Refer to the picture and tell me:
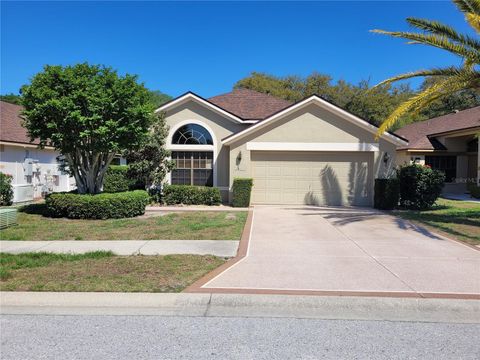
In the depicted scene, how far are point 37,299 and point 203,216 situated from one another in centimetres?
822

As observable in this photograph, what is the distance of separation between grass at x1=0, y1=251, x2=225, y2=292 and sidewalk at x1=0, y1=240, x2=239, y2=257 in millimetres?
410

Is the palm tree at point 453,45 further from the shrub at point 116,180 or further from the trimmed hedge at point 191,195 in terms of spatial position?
the shrub at point 116,180

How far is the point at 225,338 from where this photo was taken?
4246mm

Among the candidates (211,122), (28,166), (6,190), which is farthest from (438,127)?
(6,190)

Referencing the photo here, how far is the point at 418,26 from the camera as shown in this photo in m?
11.3

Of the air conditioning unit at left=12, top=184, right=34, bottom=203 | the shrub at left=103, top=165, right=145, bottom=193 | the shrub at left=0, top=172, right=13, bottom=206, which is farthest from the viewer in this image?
the shrub at left=103, top=165, right=145, bottom=193

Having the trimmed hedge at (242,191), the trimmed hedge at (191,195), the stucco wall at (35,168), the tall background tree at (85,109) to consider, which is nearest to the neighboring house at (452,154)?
the trimmed hedge at (242,191)

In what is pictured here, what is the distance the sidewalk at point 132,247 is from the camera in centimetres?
793

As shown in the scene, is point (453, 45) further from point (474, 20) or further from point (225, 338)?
point (225, 338)

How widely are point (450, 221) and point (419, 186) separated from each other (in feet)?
10.6

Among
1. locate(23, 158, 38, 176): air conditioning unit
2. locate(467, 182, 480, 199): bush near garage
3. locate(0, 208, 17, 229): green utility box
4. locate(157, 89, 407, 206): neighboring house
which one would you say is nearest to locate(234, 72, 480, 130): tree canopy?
locate(467, 182, 480, 199): bush near garage

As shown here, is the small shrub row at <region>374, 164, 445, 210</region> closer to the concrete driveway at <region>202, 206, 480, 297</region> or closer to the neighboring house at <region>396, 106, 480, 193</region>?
the concrete driveway at <region>202, 206, 480, 297</region>

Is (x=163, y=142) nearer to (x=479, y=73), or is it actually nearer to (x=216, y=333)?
(x=479, y=73)

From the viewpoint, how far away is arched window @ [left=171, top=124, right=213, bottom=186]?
1861 cm
